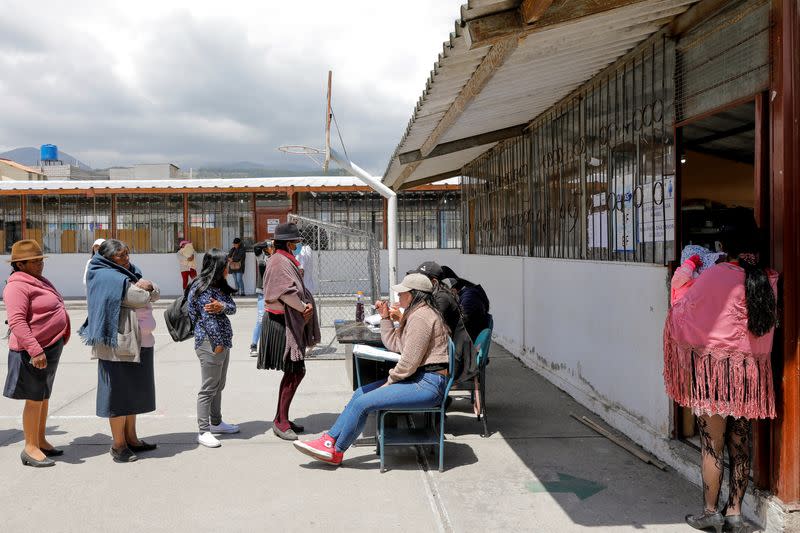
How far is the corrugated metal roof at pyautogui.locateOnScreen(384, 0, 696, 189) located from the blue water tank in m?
42.8

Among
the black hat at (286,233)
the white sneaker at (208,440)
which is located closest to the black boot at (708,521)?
the white sneaker at (208,440)

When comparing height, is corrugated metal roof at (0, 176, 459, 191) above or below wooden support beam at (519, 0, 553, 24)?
above

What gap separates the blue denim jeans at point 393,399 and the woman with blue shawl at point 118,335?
5.21 feet

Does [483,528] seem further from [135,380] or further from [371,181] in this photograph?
[371,181]

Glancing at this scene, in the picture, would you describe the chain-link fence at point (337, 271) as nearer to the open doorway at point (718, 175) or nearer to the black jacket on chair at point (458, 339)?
the black jacket on chair at point (458, 339)

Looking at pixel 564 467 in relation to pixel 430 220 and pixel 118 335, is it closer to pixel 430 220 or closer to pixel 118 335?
pixel 118 335

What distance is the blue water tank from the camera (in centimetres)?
4314

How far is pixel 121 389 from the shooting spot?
4801 millimetres

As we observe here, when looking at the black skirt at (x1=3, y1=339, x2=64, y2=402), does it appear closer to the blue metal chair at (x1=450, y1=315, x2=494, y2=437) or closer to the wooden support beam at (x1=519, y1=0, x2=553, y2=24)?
the blue metal chair at (x1=450, y1=315, x2=494, y2=437)

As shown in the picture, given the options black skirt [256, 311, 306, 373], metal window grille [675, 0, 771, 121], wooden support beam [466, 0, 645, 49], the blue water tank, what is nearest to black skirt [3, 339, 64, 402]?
black skirt [256, 311, 306, 373]

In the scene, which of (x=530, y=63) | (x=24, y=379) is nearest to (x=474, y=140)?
(x=530, y=63)

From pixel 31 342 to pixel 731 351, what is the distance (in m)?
4.52

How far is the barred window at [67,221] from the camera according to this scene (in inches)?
763

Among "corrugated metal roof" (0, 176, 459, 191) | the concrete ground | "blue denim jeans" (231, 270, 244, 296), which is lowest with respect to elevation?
the concrete ground
